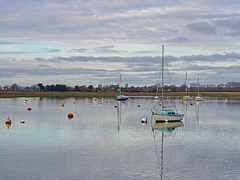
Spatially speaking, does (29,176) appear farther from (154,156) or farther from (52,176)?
(154,156)

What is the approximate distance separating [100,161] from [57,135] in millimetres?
17480

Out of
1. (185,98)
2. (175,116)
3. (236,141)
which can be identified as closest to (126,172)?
(236,141)

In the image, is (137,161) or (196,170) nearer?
(196,170)

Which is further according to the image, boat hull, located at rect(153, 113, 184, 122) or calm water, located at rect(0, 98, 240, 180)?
boat hull, located at rect(153, 113, 184, 122)

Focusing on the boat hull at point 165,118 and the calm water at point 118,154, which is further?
the boat hull at point 165,118

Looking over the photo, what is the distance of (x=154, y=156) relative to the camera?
3372 centimetres

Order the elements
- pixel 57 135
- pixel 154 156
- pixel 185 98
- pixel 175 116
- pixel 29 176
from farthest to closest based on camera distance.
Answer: pixel 185 98 → pixel 175 116 → pixel 57 135 → pixel 154 156 → pixel 29 176

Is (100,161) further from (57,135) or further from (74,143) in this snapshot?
(57,135)

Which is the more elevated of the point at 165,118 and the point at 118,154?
the point at 165,118

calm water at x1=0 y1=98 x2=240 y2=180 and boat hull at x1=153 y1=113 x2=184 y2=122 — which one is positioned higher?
boat hull at x1=153 y1=113 x2=184 y2=122

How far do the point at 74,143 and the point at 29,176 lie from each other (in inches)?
584

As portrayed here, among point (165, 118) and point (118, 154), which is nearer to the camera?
point (118, 154)

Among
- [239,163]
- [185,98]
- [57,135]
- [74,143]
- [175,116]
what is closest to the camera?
[239,163]

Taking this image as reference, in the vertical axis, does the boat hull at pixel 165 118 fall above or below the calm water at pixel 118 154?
above
